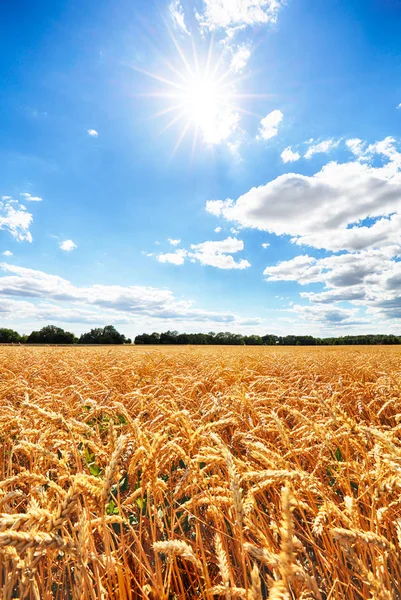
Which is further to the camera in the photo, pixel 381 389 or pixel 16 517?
pixel 381 389

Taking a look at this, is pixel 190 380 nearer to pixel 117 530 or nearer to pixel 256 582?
pixel 117 530

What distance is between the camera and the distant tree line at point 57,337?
79250 millimetres

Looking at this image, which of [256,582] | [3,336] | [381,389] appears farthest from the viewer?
[3,336]

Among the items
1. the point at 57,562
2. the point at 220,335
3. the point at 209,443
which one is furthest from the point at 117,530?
the point at 220,335

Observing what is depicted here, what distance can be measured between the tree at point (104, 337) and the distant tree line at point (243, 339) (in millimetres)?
5101

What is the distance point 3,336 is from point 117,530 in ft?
314

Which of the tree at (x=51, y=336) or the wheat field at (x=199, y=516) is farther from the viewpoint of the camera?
the tree at (x=51, y=336)

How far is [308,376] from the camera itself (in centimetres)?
653

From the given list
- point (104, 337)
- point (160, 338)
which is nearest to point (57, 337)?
point (104, 337)

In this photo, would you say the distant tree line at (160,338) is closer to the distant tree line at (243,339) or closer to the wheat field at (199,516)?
the distant tree line at (243,339)

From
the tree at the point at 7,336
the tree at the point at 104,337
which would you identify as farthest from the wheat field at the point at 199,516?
the tree at the point at 7,336

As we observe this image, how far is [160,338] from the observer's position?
282 ft

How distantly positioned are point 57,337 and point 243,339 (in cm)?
5018

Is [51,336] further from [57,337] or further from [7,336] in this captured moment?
[7,336]
